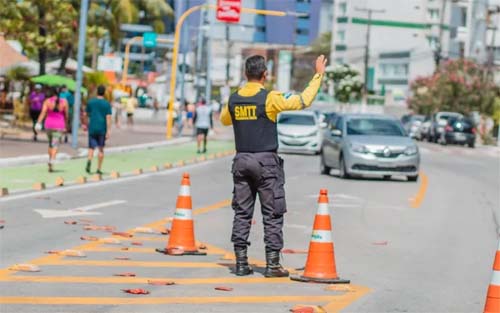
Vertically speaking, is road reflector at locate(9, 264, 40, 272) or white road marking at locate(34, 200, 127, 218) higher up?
road reflector at locate(9, 264, 40, 272)

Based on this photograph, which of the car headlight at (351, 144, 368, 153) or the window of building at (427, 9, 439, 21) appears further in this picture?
the window of building at (427, 9, 439, 21)

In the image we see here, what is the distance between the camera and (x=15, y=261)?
12.1 metres

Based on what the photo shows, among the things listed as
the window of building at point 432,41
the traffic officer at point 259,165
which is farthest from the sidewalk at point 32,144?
the window of building at point 432,41

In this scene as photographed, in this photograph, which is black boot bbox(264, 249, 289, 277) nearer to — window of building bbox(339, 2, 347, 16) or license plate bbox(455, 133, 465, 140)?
license plate bbox(455, 133, 465, 140)

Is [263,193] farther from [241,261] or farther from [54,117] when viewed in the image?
[54,117]

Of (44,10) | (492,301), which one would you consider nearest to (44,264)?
(492,301)

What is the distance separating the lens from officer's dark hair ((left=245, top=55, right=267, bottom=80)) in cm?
1159

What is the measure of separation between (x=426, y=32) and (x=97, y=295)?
11837cm

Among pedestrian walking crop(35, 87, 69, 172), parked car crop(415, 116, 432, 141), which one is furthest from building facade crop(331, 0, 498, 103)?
pedestrian walking crop(35, 87, 69, 172)

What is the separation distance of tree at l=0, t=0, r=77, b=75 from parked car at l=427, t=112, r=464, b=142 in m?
26.4

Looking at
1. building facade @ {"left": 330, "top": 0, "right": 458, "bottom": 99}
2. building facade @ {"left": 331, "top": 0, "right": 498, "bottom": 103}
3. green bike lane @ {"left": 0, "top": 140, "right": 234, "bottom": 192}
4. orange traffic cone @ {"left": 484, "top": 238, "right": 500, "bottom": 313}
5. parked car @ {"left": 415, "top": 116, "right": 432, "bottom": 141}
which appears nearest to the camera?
orange traffic cone @ {"left": 484, "top": 238, "right": 500, "bottom": 313}

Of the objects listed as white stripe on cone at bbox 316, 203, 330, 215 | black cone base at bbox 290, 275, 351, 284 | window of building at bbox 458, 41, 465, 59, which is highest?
white stripe on cone at bbox 316, 203, 330, 215

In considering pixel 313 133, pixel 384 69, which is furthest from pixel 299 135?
pixel 384 69

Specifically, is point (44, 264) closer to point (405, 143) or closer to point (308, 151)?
point (405, 143)
